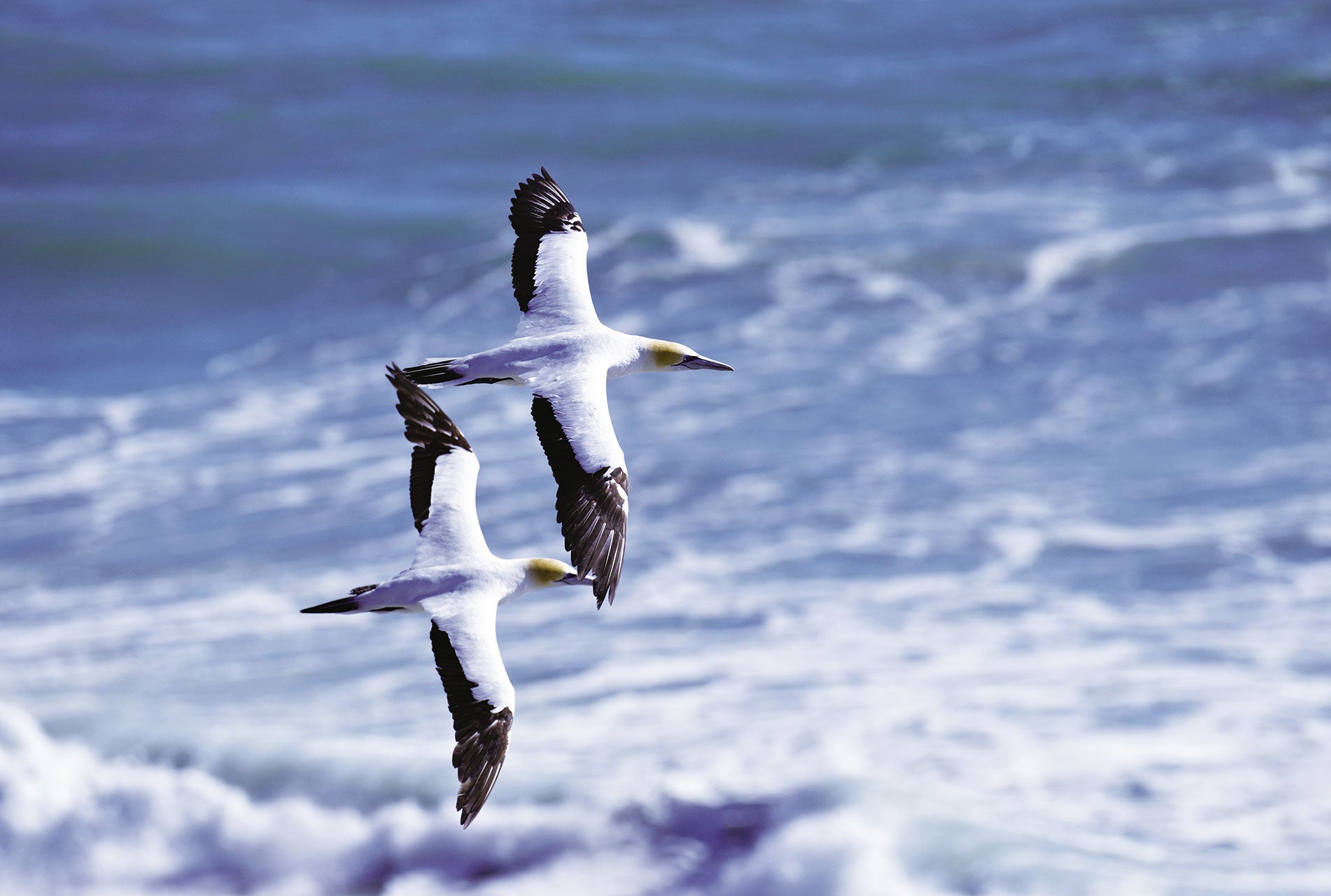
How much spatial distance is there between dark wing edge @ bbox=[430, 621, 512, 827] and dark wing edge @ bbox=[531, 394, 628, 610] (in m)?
0.66

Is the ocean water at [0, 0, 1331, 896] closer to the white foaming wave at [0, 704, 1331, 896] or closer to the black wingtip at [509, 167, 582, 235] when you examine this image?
the white foaming wave at [0, 704, 1331, 896]

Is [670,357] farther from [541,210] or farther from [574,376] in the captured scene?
[541,210]

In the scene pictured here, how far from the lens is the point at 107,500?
734 inches

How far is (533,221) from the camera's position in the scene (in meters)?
9.47

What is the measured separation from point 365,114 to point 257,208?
15.4ft

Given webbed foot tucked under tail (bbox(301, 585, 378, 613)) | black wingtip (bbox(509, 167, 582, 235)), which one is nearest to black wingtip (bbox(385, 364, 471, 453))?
webbed foot tucked under tail (bbox(301, 585, 378, 613))

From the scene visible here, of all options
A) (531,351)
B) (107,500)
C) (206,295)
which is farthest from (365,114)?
(531,351)

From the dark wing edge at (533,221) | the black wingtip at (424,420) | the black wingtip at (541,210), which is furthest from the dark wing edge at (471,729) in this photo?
the black wingtip at (541,210)

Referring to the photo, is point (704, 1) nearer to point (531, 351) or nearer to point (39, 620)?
point (39, 620)

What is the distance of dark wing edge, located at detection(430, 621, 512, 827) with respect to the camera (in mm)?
6871

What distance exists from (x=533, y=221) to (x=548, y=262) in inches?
19.6

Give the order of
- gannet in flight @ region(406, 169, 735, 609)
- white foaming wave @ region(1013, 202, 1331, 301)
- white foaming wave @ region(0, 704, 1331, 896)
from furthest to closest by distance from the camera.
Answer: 1. white foaming wave @ region(1013, 202, 1331, 301)
2. white foaming wave @ region(0, 704, 1331, 896)
3. gannet in flight @ region(406, 169, 735, 609)

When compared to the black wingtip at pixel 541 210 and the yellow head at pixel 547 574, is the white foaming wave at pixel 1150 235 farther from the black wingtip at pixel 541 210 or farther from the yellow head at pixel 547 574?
the yellow head at pixel 547 574

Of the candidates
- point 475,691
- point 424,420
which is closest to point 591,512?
point 475,691
